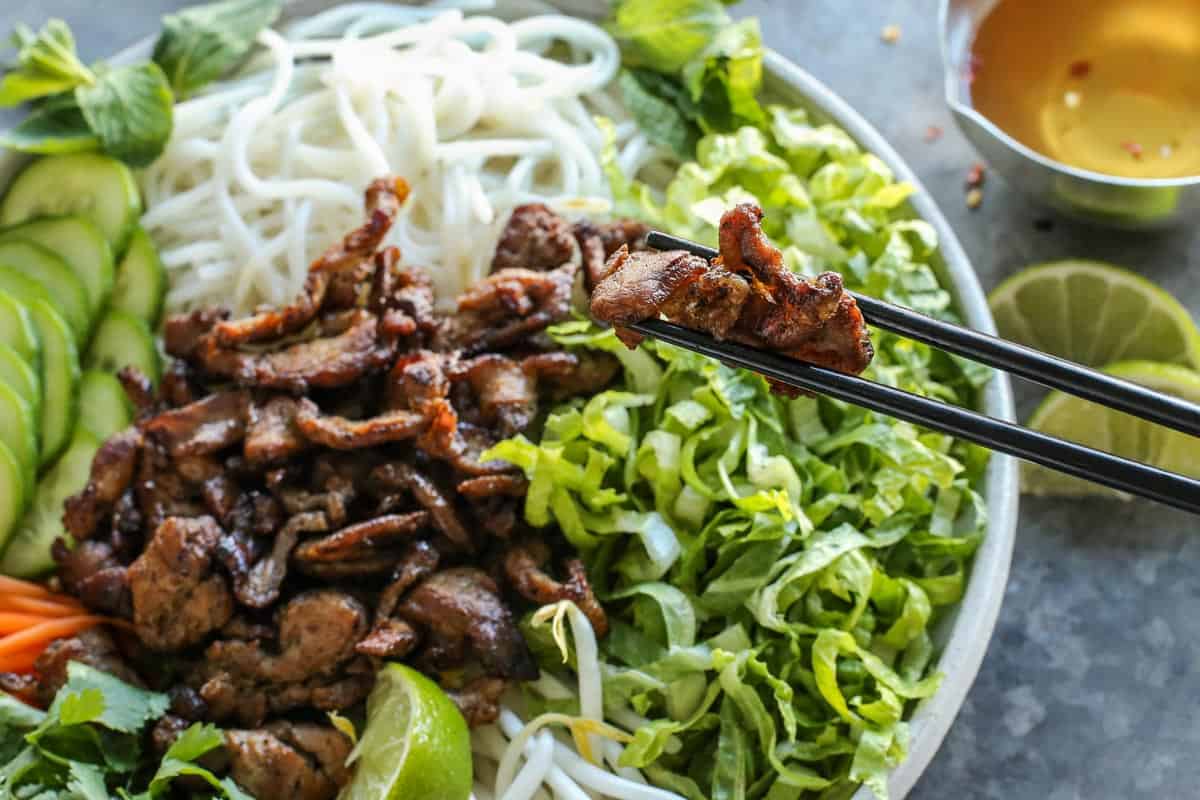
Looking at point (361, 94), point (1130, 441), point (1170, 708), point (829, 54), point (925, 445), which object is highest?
point (361, 94)

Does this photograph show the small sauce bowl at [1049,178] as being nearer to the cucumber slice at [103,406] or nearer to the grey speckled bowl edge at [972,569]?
the grey speckled bowl edge at [972,569]

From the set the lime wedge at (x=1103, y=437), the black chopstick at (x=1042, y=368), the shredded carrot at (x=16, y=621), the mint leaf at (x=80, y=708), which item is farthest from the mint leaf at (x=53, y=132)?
the lime wedge at (x=1103, y=437)

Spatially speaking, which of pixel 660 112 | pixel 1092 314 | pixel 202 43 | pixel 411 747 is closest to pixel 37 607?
pixel 411 747

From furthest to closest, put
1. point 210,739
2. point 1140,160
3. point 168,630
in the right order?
point 1140,160, point 168,630, point 210,739

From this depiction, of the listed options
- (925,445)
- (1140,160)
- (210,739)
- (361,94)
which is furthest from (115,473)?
(1140,160)

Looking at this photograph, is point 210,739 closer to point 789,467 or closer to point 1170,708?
point 789,467
